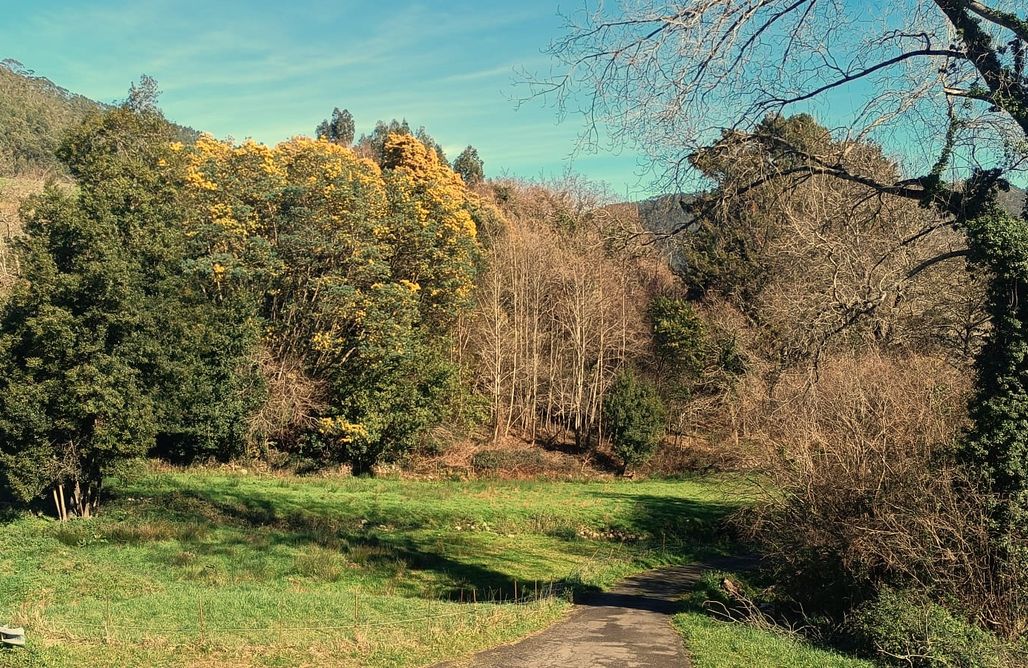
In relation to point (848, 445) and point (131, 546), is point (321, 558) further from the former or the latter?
point (848, 445)

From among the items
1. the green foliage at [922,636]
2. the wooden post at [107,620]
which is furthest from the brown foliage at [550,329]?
the green foliage at [922,636]

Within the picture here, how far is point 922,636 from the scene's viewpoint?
7.72 metres

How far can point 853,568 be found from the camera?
9.89 meters

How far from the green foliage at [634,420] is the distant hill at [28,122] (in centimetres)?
3721

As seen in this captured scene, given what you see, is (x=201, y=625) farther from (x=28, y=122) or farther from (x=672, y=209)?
(x=28, y=122)

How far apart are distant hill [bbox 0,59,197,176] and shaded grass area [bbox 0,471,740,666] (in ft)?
115

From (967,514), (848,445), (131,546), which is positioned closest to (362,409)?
(131,546)

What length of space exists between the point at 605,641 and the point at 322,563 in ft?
28.1

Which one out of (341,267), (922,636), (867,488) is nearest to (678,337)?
(341,267)

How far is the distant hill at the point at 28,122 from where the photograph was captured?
52.9 meters

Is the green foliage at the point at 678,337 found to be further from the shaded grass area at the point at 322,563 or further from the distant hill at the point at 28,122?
the distant hill at the point at 28,122

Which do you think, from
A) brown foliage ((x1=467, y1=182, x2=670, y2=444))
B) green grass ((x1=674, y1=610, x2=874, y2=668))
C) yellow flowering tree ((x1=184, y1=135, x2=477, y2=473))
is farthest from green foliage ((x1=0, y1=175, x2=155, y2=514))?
brown foliage ((x1=467, y1=182, x2=670, y2=444))

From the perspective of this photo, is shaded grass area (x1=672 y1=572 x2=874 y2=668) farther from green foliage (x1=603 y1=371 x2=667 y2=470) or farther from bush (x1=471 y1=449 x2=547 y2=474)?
green foliage (x1=603 y1=371 x2=667 y2=470)

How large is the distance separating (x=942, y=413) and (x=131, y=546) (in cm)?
1609
